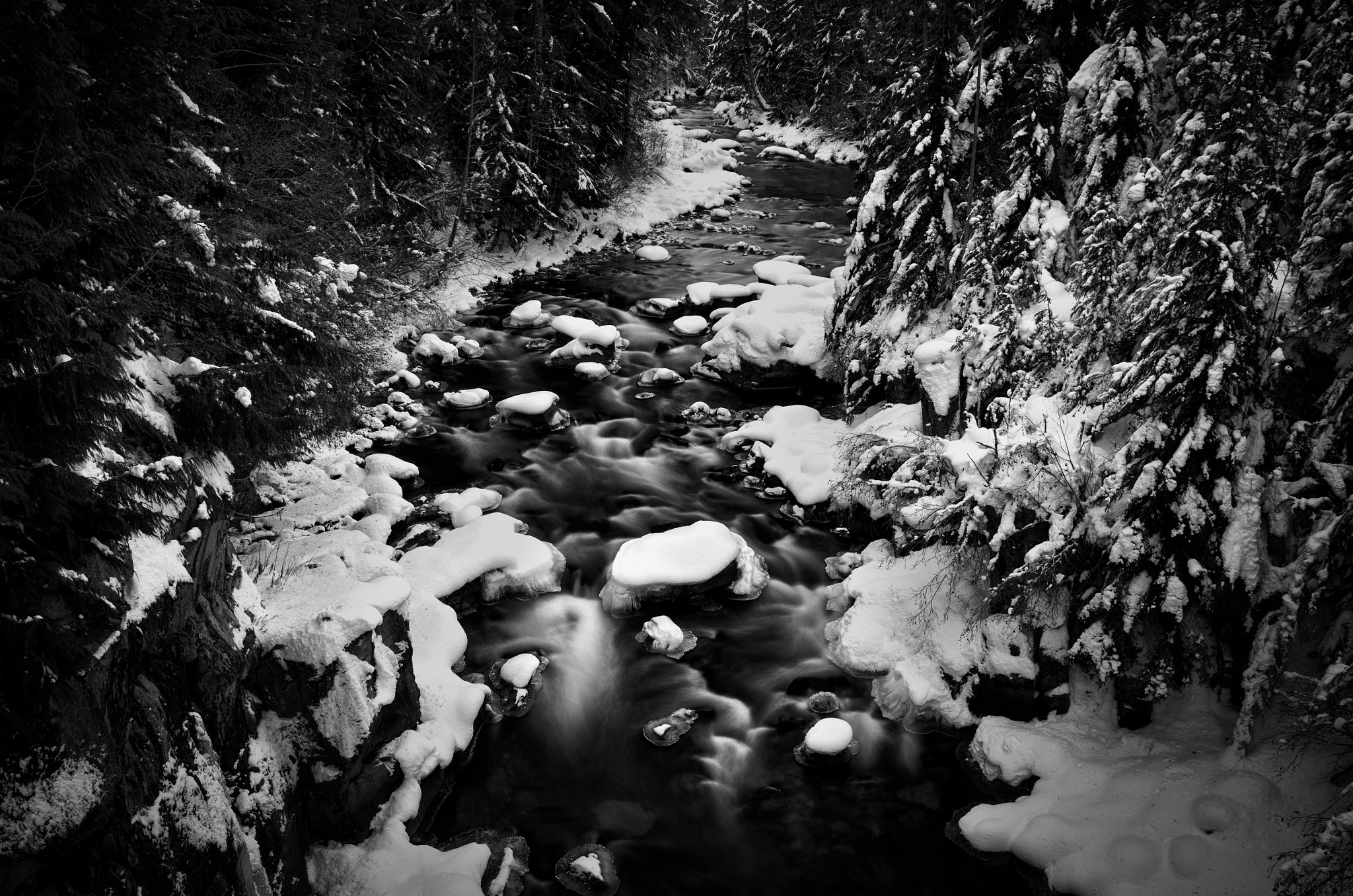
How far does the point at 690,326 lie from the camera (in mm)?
16344

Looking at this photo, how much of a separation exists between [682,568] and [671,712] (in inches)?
70.4

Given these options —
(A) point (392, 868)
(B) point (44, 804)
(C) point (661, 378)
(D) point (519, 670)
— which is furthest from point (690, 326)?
(B) point (44, 804)

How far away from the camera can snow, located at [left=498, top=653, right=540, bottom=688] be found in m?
7.71

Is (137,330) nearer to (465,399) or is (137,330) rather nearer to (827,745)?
(827,745)

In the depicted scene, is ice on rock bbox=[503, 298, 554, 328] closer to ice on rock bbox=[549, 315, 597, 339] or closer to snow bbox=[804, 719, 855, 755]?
ice on rock bbox=[549, 315, 597, 339]

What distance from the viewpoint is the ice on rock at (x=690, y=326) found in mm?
16312

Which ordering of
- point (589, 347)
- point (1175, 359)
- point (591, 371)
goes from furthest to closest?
point (589, 347) → point (591, 371) → point (1175, 359)

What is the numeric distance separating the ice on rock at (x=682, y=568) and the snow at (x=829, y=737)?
7.36 feet

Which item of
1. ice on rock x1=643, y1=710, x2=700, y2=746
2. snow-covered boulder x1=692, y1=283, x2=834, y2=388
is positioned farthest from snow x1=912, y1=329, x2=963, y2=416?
ice on rock x1=643, y1=710, x2=700, y2=746

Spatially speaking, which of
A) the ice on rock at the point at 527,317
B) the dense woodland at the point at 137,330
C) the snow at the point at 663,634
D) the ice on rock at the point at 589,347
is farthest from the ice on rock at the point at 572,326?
the snow at the point at 663,634

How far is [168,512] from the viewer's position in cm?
483

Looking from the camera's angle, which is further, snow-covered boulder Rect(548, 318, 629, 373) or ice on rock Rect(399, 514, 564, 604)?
snow-covered boulder Rect(548, 318, 629, 373)

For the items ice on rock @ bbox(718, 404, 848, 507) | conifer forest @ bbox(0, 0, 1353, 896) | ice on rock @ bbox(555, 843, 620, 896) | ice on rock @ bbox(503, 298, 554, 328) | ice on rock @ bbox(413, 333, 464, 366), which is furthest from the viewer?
ice on rock @ bbox(503, 298, 554, 328)

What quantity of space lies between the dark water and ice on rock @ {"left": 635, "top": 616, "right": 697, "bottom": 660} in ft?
0.36
